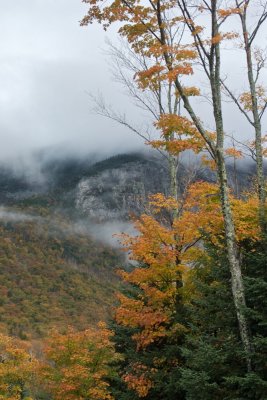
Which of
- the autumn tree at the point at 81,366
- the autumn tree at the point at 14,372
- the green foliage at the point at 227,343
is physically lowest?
the autumn tree at the point at 14,372

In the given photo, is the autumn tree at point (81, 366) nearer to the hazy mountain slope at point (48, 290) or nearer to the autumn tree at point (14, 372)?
the autumn tree at point (14, 372)

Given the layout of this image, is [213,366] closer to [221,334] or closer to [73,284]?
[221,334]

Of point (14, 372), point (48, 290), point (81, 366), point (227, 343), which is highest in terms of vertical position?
point (227, 343)

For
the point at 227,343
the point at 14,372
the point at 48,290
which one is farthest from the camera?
the point at 48,290

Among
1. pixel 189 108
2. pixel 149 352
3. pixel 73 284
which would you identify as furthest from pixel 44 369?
pixel 73 284

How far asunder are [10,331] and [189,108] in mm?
94884

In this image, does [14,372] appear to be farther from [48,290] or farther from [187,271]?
[48,290]

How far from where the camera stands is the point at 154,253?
602 inches

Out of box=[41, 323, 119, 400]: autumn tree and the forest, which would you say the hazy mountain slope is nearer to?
box=[41, 323, 119, 400]: autumn tree

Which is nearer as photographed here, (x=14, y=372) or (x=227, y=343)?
(x=227, y=343)

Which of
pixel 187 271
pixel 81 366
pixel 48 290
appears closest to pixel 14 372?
pixel 81 366

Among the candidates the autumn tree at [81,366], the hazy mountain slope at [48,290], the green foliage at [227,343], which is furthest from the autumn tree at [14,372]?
the hazy mountain slope at [48,290]

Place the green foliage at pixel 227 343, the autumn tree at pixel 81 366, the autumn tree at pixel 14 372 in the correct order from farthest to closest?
the autumn tree at pixel 14 372 → the autumn tree at pixel 81 366 → the green foliage at pixel 227 343

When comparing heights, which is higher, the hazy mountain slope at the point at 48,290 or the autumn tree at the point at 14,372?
the autumn tree at the point at 14,372
